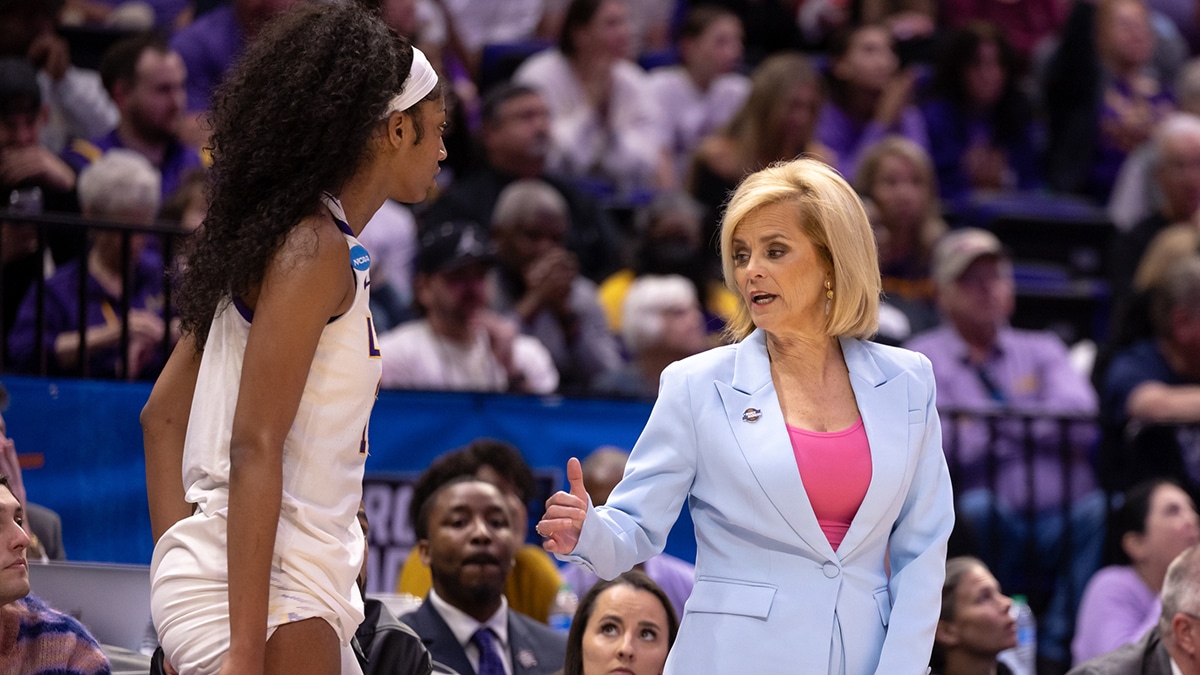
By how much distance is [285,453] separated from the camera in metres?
2.71

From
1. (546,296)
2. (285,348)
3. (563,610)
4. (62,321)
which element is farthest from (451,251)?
(285,348)

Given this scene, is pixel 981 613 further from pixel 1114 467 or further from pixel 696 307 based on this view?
pixel 696 307

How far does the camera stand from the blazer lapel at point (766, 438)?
3176 millimetres

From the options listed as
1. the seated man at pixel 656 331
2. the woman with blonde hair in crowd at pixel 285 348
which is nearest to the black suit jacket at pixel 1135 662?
the seated man at pixel 656 331

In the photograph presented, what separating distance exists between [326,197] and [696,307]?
5.13 meters

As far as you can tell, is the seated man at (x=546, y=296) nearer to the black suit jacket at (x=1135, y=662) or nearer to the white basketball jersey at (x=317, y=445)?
the black suit jacket at (x=1135, y=662)

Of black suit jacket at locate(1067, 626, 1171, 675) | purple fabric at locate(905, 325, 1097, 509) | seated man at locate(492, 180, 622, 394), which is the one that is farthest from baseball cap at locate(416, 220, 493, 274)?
black suit jacket at locate(1067, 626, 1171, 675)

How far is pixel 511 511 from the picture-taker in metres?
5.68

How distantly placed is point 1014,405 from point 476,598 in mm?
3678

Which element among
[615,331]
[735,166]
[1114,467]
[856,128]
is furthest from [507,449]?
[856,128]

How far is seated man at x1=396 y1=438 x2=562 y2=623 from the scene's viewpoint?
5.73 m

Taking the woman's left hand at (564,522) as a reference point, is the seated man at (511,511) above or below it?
below

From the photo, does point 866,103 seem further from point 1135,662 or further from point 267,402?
point 267,402

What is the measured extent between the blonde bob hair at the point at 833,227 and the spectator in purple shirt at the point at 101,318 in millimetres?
3426
